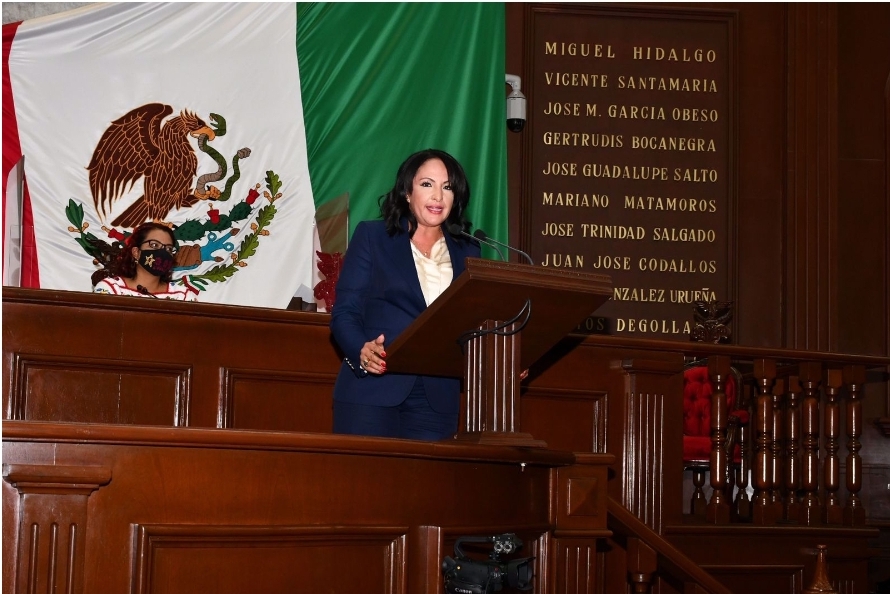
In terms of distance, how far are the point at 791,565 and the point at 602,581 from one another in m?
0.86

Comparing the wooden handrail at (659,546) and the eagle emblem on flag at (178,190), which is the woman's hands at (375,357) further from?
the eagle emblem on flag at (178,190)

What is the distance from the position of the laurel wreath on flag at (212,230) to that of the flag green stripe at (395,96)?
0.86 ft

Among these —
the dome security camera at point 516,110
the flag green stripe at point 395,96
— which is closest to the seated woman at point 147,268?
the flag green stripe at point 395,96

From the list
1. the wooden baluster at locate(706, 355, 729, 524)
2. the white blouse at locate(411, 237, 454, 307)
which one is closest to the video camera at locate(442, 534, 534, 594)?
the white blouse at locate(411, 237, 454, 307)

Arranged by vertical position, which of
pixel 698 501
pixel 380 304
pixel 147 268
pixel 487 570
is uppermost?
pixel 147 268

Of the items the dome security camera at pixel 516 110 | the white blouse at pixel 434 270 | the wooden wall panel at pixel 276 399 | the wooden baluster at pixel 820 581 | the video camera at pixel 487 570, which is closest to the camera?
the video camera at pixel 487 570

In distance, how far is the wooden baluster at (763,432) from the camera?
4.34m

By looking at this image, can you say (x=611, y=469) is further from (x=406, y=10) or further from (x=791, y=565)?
(x=406, y=10)

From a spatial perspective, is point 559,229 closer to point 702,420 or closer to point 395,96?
point 395,96

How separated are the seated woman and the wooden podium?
2767mm

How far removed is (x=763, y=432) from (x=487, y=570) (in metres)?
2.45

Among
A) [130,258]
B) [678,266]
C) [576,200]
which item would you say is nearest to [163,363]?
[130,258]

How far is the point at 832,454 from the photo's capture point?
14.6 feet

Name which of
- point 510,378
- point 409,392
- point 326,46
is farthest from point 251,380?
point 326,46
